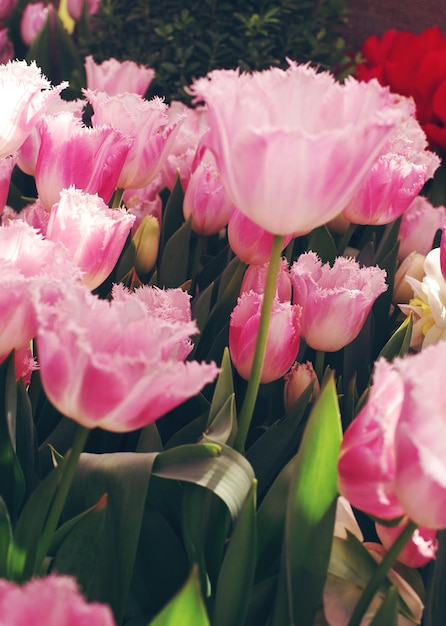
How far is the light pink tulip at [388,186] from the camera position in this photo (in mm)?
603

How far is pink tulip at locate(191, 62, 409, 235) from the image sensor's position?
333 millimetres

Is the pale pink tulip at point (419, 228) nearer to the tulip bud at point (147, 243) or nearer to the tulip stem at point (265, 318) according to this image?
the tulip bud at point (147, 243)

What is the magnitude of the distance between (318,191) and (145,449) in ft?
0.64

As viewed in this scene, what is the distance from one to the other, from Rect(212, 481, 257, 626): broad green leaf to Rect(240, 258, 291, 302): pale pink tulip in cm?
19

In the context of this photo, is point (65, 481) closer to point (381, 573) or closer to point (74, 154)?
point (381, 573)

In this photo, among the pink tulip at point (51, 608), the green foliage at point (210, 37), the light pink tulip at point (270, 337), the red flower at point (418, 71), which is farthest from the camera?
the green foliage at point (210, 37)

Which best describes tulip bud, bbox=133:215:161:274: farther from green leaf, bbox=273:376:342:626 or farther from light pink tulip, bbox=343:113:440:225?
green leaf, bbox=273:376:342:626

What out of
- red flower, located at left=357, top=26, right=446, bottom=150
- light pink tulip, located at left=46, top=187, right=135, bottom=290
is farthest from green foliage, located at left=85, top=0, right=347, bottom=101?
light pink tulip, located at left=46, top=187, right=135, bottom=290

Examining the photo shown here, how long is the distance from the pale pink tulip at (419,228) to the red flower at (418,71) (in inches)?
13.5

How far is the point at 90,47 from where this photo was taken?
1405 mm

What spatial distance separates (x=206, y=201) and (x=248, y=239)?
0.38 feet

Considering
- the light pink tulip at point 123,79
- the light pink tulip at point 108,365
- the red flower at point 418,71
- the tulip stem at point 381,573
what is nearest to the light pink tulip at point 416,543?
the tulip stem at point 381,573

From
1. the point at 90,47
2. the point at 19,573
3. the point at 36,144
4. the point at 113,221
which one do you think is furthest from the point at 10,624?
the point at 90,47

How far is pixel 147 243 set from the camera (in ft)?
2.20
